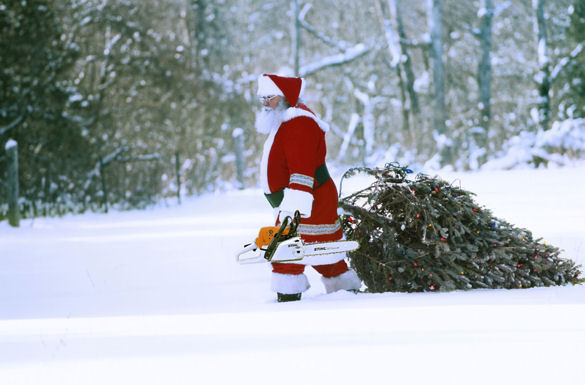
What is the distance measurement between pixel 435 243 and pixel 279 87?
1328 millimetres

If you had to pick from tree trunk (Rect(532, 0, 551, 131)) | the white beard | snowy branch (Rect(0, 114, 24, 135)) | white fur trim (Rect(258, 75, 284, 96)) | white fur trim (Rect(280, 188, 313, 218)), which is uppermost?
tree trunk (Rect(532, 0, 551, 131))

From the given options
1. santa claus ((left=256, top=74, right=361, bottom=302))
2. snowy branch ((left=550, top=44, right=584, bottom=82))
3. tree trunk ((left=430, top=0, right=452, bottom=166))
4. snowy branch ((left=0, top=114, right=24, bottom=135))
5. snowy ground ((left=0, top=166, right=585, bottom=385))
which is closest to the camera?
snowy ground ((left=0, top=166, right=585, bottom=385))

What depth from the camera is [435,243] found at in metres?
4.10

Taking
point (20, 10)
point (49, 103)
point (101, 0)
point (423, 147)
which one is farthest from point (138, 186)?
point (423, 147)

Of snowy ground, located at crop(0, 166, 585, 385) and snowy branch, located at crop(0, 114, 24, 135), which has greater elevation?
snowy branch, located at crop(0, 114, 24, 135)

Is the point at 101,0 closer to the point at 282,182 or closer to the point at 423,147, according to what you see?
the point at 423,147

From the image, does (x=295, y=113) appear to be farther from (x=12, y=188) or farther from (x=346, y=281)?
(x=12, y=188)

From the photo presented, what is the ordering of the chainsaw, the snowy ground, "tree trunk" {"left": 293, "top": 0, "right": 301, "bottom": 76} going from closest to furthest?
1. the snowy ground
2. the chainsaw
3. "tree trunk" {"left": 293, "top": 0, "right": 301, "bottom": 76}

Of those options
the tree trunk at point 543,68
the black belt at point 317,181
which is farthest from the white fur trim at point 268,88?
the tree trunk at point 543,68

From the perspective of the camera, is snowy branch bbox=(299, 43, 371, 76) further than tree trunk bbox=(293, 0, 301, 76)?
Yes

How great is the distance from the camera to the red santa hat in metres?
4.31

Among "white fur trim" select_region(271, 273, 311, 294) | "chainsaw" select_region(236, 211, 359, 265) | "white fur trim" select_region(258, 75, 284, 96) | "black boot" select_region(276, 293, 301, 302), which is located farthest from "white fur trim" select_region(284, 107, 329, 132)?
"black boot" select_region(276, 293, 301, 302)

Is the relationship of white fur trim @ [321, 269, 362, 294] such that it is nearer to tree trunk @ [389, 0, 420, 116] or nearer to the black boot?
the black boot

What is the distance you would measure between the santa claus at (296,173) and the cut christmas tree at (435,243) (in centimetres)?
20
